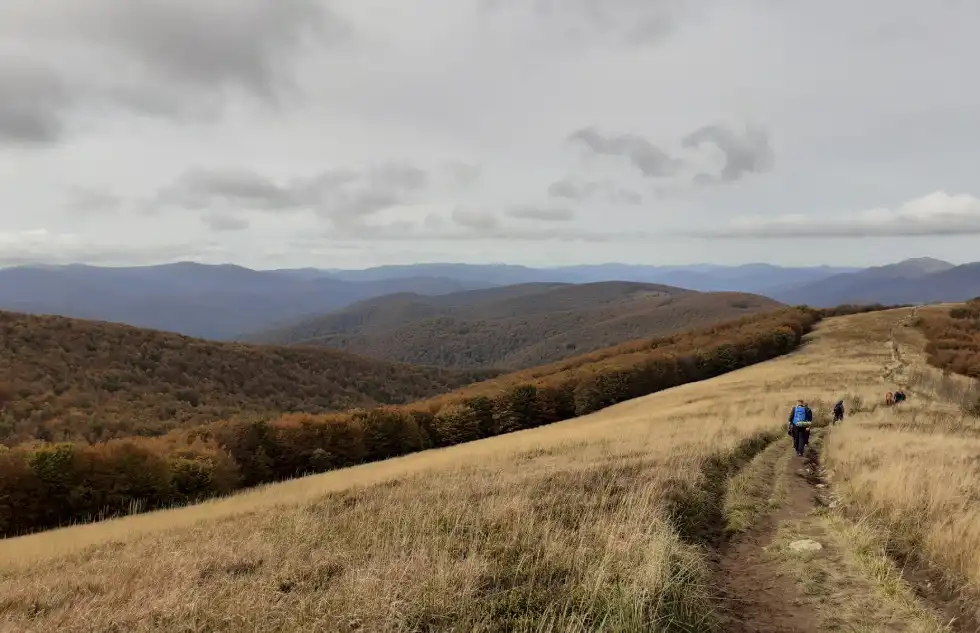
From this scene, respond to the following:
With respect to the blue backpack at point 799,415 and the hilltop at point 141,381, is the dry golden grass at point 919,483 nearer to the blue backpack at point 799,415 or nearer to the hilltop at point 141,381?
the blue backpack at point 799,415

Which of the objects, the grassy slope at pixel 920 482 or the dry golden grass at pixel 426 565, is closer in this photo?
the dry golden grass at pixel 426 565

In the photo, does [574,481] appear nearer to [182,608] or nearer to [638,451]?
[638,451]

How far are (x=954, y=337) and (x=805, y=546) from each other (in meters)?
71.5

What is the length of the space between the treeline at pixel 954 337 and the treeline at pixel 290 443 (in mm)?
15733

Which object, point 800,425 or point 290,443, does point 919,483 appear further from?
point 290,443

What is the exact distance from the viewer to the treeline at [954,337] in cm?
4753

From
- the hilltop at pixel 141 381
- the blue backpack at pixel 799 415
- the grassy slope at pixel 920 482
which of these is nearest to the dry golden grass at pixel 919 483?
the grassy slope at pixel 920 482

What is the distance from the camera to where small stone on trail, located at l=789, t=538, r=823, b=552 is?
8.31 m

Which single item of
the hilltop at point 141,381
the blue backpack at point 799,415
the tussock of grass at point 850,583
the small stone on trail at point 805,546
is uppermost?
the tussock of grass at point 850,583

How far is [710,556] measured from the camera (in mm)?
8156

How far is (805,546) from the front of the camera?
843 centimetres

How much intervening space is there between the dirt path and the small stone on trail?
408 mm

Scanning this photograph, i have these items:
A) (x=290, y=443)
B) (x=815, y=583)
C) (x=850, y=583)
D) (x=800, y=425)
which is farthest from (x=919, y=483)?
(x=290, y=443)

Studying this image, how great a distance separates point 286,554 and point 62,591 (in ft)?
9.57
